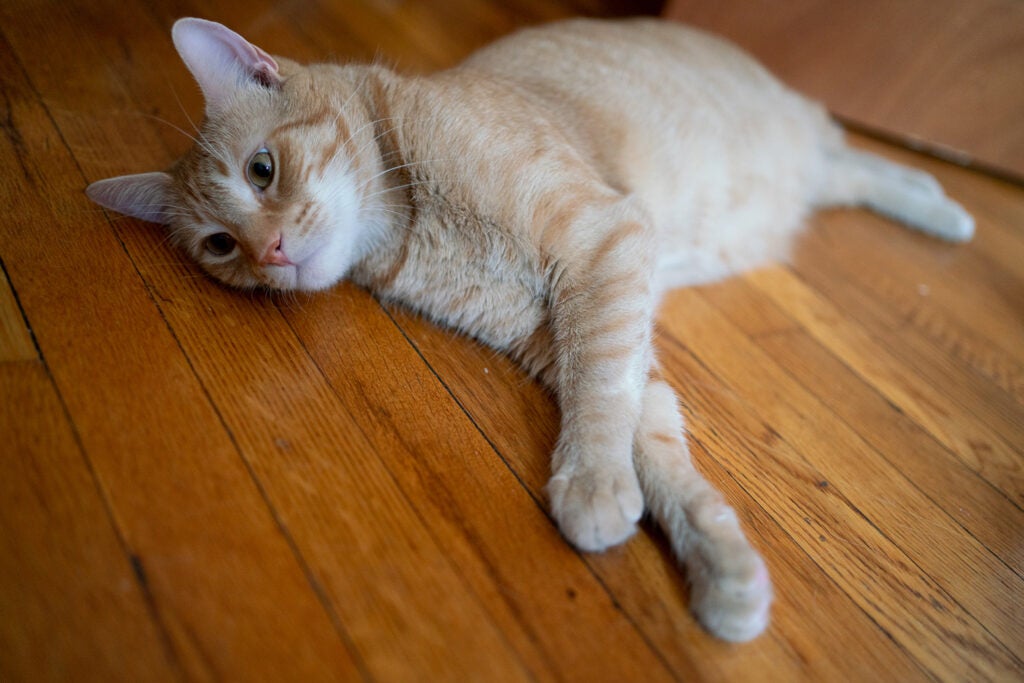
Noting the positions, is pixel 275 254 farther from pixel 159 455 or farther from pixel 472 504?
pixel 472 504

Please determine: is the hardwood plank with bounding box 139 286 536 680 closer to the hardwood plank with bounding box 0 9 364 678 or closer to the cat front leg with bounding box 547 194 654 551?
the hardwood plank with bounding box 0 9 364 678

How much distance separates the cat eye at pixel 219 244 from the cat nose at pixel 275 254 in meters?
0.18

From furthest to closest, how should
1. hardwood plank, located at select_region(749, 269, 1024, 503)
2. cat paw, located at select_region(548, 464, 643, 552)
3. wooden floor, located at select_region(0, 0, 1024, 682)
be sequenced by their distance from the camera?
hardwood plank, located at select_region(749, 269, 1024, 503) → cat paw, located at select_region(548, 464, 643, 552) → wooden floor, located at select_region(0, 0, 1024, 682)

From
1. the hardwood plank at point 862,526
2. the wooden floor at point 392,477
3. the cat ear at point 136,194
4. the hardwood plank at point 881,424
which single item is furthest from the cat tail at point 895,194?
the cat ear at point 136,194

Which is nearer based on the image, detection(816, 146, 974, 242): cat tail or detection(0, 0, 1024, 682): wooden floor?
detection(0, 0, 1024, 682): wooden floor

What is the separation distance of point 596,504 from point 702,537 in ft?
0.71

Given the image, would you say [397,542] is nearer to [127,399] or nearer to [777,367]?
[127,399]

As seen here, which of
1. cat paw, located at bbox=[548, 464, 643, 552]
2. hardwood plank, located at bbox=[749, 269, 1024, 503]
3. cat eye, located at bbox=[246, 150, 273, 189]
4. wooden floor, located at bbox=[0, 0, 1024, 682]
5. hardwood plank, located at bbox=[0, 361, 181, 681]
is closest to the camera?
hardwood plank, located at bbox=[0, 361, 181, 681]

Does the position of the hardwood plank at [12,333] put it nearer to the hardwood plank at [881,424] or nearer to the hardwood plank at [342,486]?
the hardwood plank at [342,486]

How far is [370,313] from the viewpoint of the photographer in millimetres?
1859

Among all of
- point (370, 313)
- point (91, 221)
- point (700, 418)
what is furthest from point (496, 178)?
point (91, 221)

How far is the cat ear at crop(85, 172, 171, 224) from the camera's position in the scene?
1714 millimetres

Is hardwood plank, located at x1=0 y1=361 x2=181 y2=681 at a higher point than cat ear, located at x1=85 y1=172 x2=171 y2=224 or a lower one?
lower

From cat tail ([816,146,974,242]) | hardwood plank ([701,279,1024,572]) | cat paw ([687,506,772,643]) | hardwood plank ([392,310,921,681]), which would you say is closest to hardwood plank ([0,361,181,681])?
hardwood plank ([392,310,921,681])
